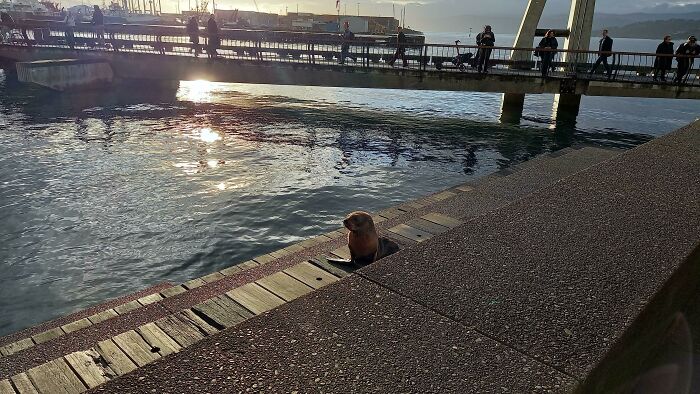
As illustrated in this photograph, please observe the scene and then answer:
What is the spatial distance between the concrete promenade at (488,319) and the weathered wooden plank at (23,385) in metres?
2.46

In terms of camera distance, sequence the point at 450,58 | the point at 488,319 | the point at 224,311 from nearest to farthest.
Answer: the point at 488,319, the point at 224,311, the point at 450,58

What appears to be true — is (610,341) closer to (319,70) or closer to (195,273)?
(195,273)

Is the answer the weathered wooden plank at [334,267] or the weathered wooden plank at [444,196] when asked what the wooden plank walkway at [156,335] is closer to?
the weathered wooden plank at [334,267]

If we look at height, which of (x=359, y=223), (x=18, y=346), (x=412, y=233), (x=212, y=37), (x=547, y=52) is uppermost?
(x=212, y=37)

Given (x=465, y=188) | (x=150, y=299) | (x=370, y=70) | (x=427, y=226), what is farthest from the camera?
(x=370, y=70)

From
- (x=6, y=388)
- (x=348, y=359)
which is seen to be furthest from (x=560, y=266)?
(x=6, y=388)

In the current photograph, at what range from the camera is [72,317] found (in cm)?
702

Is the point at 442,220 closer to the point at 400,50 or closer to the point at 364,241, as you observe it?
the point at 364,241

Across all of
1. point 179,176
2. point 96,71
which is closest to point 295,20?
point 96,71

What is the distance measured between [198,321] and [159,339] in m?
0.41

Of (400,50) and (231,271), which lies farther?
(400,50)

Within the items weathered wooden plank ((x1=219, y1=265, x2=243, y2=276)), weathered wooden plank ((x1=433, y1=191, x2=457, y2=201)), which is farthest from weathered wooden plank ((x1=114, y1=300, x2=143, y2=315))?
weathered wooden plank ((x1=433, y1=191, x2=457, y2=201))

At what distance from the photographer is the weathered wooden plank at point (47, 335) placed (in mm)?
5851

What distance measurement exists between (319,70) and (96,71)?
17244 millimetres
